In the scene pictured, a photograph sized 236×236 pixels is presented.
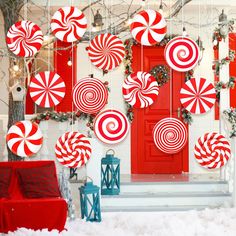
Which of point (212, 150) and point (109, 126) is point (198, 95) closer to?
point (212, 150)

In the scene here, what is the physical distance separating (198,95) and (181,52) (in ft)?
1.70

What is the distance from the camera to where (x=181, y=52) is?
595 centimetres

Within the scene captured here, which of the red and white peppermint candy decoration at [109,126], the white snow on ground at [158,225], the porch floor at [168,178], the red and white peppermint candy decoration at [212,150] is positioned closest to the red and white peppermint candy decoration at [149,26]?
the red and white peppermint candy decoration at [109,126]

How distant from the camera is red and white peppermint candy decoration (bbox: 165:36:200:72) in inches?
234

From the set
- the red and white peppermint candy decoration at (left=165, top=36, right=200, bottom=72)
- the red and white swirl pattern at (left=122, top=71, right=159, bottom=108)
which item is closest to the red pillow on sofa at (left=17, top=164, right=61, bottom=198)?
the red and white swirl pattern at (left=122, top=71, right=159, bottom=108)

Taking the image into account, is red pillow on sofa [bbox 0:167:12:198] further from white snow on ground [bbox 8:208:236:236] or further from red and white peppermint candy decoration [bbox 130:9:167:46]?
red and white peppermint candy decoration [bbox 130:9:167:46]

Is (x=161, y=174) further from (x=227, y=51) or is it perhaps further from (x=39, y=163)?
(x=39, y=163)

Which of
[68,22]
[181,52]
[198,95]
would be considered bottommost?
[198,95]

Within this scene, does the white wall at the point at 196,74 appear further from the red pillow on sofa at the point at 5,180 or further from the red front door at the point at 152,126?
the red pillow on sofa at the point at 5,180

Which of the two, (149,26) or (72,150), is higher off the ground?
(149,26)

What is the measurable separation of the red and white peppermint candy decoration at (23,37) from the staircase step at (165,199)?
8.84 ft

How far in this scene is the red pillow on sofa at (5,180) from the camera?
6.47 m

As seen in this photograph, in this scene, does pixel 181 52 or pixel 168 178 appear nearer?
pixel 181 52

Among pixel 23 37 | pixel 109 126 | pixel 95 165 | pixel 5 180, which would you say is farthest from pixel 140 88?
pixel 5 180
